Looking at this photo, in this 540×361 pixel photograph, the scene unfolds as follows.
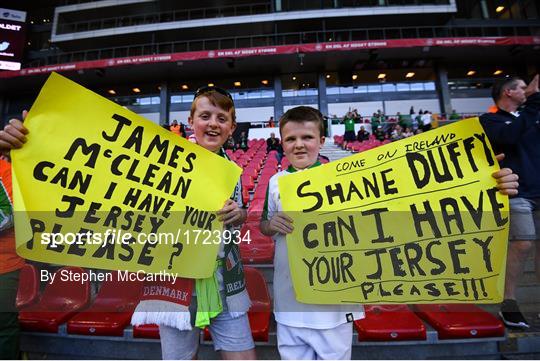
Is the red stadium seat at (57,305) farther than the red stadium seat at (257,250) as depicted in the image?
No

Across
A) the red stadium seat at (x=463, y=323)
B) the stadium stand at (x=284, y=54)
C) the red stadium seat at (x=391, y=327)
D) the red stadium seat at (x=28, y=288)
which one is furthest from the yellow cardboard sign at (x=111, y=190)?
the stadium stand at (x=284, y=54)

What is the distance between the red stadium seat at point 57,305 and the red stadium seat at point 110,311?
98 mm

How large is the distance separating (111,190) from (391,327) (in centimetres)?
188

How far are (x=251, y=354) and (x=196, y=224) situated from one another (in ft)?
2.05

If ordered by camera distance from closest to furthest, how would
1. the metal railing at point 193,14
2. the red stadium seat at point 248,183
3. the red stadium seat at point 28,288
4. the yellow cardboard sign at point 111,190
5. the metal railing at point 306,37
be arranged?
the yellow cardboard sign at point 111,190 < the red stadium seat at point 28,288 < the red stadium seat at point 248,183 < the metal railing at point 306,37 < the metal railing at point 193,14

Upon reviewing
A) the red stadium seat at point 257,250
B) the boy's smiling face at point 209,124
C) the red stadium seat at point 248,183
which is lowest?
the red stadium seat at point 257,250

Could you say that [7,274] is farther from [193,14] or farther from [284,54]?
[193,14]

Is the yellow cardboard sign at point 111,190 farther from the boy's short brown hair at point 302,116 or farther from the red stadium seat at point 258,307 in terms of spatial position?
the red stadium seat at point 258,307

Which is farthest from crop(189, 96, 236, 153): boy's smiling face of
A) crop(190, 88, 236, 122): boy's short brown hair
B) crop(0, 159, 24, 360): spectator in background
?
crop(0, 159, 24, 360): spectator in background

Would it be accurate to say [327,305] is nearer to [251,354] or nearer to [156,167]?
[251,354]

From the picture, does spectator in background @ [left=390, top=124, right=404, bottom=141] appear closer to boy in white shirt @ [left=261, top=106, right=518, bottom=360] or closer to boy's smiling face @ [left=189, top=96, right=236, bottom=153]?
boy in white shirt @ [left=261, top=106, right=518, bottom=360]

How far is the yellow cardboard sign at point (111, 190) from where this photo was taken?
122cm

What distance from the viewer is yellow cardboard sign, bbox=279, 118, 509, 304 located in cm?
130

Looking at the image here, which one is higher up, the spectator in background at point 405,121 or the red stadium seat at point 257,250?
the spectator in background at point 405,121
